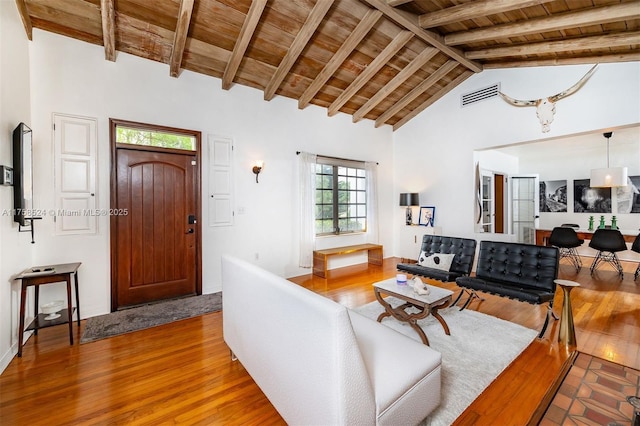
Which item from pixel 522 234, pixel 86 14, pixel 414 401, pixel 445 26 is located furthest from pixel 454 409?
pixel 522 234

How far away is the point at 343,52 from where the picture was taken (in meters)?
3.93

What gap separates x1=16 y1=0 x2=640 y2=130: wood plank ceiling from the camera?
9.96 ft

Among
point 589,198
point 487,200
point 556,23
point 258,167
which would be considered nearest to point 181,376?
point 258,167

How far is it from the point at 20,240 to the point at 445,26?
570 cm

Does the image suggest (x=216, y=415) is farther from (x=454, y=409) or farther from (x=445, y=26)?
(x=445, y=26)

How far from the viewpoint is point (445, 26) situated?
3988 millimetres

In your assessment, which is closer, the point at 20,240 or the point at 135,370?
the point at 135,370

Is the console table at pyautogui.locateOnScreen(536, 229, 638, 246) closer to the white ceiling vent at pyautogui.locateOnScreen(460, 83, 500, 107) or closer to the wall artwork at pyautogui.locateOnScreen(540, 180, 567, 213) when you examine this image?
the wall artwork at pyautogui.locateOnScreen(540, 180, 567, 213)

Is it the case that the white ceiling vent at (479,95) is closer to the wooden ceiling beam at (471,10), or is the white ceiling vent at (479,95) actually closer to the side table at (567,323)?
the wooden ceiling beam at (471,10)

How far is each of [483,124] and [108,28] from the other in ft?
18.9

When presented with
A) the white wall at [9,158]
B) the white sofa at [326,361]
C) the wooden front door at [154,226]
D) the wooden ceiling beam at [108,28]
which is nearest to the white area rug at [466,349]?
the white sofa at [326,361]

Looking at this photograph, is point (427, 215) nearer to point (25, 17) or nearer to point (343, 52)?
point (343, 52)

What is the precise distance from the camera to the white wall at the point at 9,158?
234cm

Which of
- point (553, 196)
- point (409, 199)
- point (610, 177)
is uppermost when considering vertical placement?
point (610, 177)
